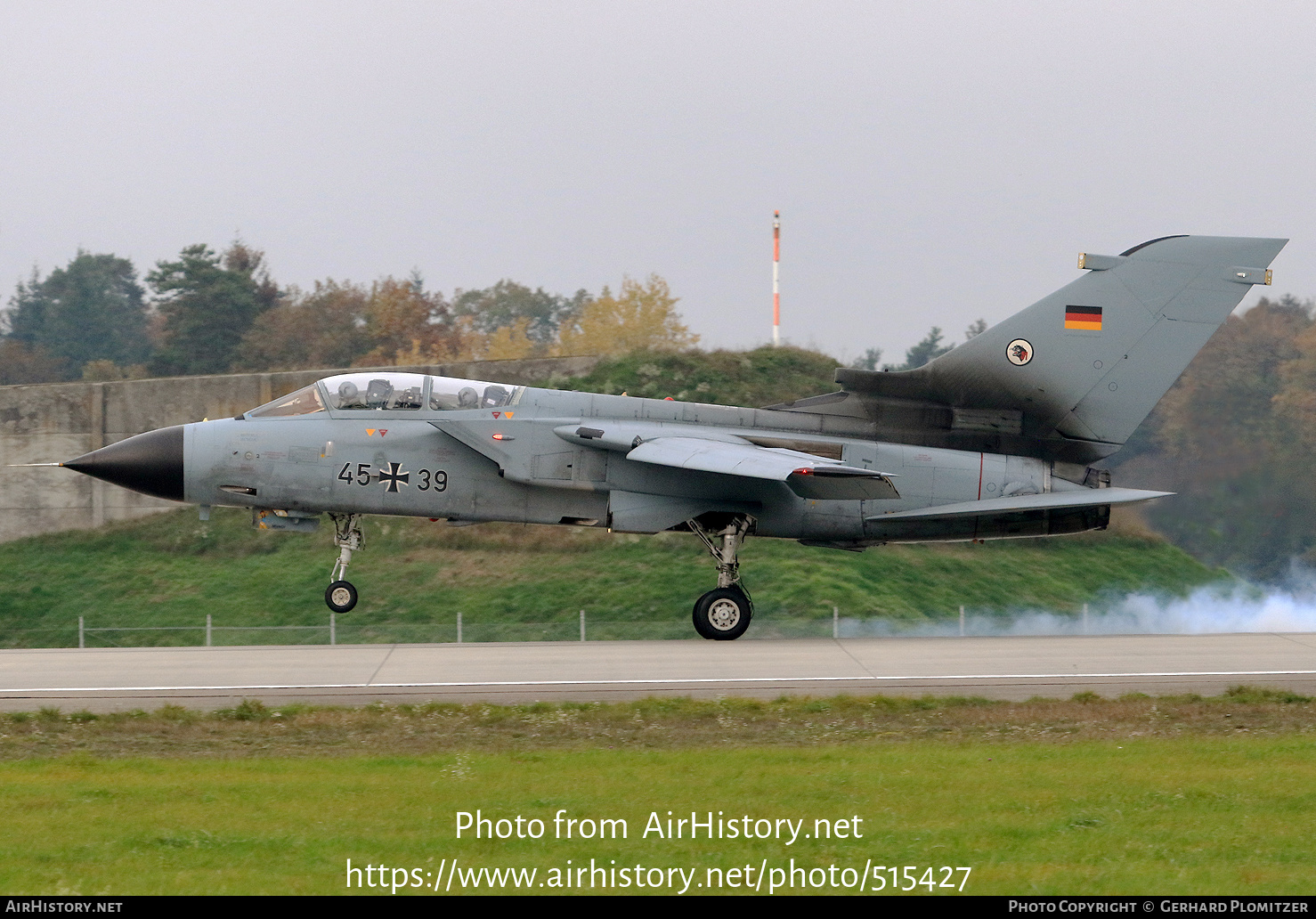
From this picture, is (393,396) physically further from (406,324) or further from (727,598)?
(406,324)

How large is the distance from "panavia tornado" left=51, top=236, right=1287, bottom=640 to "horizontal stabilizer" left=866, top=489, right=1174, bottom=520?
4 centimetres

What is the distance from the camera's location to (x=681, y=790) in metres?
8.81

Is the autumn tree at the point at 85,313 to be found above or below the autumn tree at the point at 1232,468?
above

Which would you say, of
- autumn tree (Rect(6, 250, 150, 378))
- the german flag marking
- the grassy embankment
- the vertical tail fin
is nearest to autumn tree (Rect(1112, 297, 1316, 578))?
the vertical tail fin

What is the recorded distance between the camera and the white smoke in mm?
20312

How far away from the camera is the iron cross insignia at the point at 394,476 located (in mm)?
18109

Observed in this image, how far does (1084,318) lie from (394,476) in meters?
9.88

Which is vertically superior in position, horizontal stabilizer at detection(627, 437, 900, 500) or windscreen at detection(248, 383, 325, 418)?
windscreen at detection(248, 383, 325, 418)

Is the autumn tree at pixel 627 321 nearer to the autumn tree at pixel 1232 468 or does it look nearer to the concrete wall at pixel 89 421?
the concrete wall at pixel 89 421

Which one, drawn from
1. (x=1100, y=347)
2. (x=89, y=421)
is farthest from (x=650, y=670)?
(x=89, y=421)

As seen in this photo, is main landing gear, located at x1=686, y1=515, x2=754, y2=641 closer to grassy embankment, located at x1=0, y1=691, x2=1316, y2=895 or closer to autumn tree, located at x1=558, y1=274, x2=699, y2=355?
grassy embankment, located at x1=0, y1=691, x2=1316, y2=895

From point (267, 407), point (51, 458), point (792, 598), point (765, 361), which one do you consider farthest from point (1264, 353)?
point (51, 458)

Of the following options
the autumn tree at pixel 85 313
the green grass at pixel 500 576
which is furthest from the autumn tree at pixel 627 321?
the autumn tree at pixel 85 313

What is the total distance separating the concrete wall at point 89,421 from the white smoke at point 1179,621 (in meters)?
15.3
